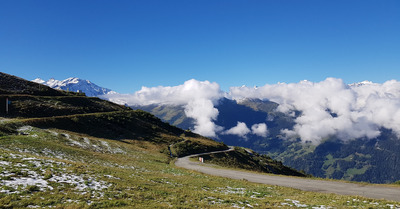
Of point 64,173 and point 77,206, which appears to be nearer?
point 77,206

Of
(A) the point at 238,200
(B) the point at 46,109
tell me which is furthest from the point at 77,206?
(B) the point at 46,109

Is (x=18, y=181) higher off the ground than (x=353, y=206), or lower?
higher

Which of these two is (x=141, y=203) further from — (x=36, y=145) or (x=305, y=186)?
(x=36, y=145)

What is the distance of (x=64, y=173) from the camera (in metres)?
22.0

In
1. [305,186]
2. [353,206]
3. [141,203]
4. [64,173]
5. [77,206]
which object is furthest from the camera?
[305,186]

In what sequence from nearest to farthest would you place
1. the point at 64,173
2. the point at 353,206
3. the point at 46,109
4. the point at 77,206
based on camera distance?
the point at 77,206
the point at 353,206
the point at 64,173
the point at 46,109

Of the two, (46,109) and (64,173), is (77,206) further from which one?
(46,109)

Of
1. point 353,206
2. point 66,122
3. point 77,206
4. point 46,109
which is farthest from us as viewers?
point 46,109

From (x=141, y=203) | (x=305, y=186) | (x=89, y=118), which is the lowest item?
(x=305, y=186)

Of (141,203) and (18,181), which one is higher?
(18,181)

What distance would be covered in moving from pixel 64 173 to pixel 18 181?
480cm

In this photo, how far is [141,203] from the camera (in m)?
16.6

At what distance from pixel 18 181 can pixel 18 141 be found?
28.1 metres

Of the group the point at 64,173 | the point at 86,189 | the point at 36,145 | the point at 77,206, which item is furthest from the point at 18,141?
the point at 77,206
